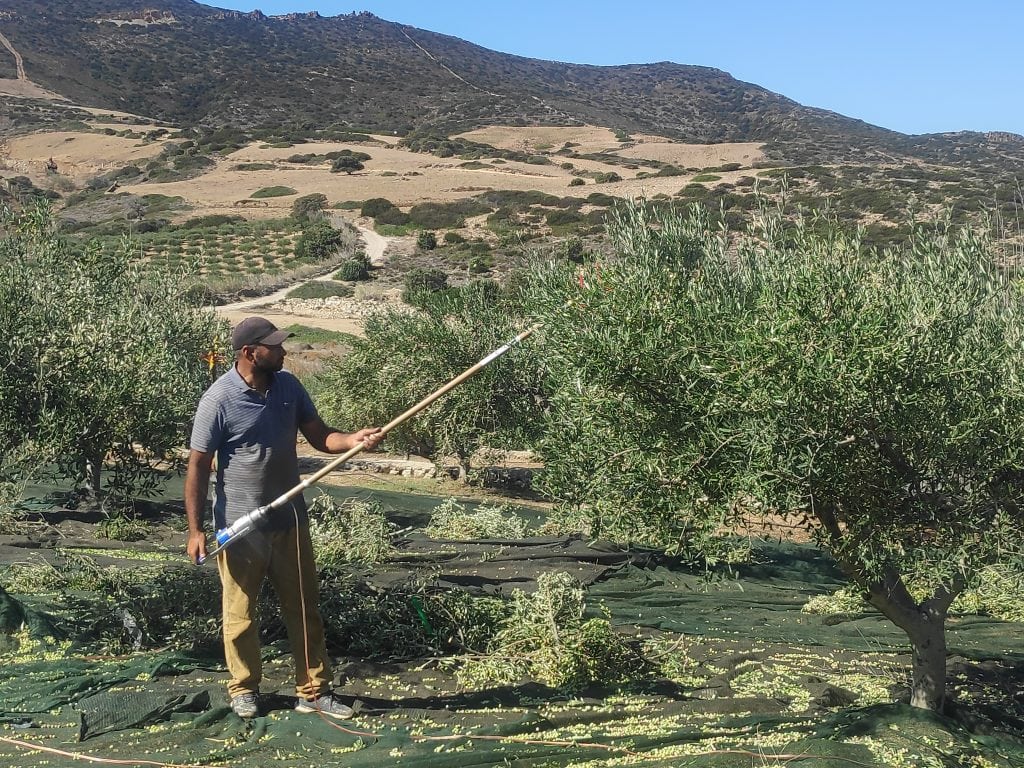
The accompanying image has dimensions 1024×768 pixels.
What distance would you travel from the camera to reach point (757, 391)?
554 cm

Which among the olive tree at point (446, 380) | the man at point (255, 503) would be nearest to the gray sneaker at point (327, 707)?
the man at point (255, 503)

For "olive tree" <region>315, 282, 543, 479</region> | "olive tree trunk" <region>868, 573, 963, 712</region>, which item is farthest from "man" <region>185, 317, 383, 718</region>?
"olive tree" <region>315, 282, 543, 479</region>

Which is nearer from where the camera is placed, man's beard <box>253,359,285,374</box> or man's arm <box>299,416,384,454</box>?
man's beard <box>253,359,285,374</box>

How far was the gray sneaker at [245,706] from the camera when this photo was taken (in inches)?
232

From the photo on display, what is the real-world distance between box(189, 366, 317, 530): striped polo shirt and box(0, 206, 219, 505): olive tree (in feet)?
17.6

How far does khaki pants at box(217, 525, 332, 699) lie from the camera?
589 centimetres

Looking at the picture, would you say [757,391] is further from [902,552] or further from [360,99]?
[360,99]

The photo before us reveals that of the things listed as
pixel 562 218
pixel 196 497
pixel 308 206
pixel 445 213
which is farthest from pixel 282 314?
pixel 196 497

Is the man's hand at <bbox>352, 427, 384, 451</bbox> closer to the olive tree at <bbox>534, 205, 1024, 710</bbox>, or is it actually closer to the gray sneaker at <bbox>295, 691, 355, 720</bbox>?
the olive tree at <bbox>534, 205, 1024, 710</bbox>

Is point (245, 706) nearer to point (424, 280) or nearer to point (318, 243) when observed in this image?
point (424, 280)

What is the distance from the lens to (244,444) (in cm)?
588

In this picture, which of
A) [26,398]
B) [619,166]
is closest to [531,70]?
[619,166]

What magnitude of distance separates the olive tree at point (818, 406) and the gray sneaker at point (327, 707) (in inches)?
73.9

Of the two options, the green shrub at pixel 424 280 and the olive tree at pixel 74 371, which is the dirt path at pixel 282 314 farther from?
the olive tree at pixel 74 371
